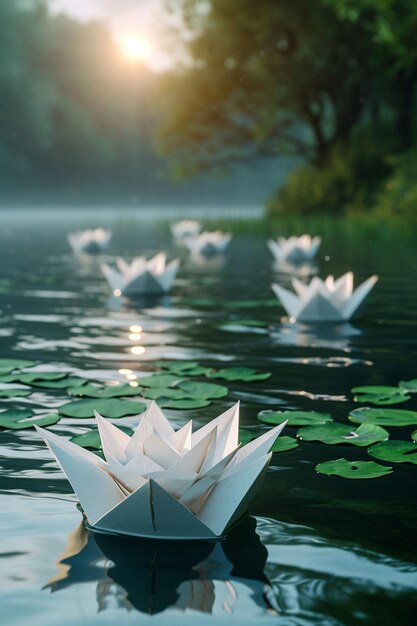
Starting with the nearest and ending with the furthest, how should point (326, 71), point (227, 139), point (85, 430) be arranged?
point (85, 430) < point (326, 71) < point (227, 139)

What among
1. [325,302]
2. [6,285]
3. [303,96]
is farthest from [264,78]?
[325,302]

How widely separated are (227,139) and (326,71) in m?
5.59

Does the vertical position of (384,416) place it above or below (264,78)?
below

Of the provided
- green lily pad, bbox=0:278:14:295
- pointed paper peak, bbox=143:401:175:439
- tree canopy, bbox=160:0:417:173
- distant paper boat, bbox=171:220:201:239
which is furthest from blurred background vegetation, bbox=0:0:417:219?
pointed paper peak, bbox=143:401:175:439

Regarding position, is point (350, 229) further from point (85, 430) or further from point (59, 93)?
point (59, 93)

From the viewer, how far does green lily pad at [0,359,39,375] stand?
20.3 feet

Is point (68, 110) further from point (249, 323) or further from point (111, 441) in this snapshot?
point (111, 441)

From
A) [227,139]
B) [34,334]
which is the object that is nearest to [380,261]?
[34,334]

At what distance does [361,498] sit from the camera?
3.69 meters

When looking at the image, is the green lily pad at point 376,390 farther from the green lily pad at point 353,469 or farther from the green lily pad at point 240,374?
the green lily pad at point 353,469

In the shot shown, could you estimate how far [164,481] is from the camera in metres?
3.12

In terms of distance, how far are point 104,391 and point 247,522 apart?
2190mm

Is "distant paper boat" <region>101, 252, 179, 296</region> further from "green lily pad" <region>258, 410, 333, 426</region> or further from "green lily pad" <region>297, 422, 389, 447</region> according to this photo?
"green lily pad" <region>297, 422, 389, 447</region>

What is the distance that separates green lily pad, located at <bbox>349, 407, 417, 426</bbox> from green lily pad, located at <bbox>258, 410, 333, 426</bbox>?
0.50 feet
